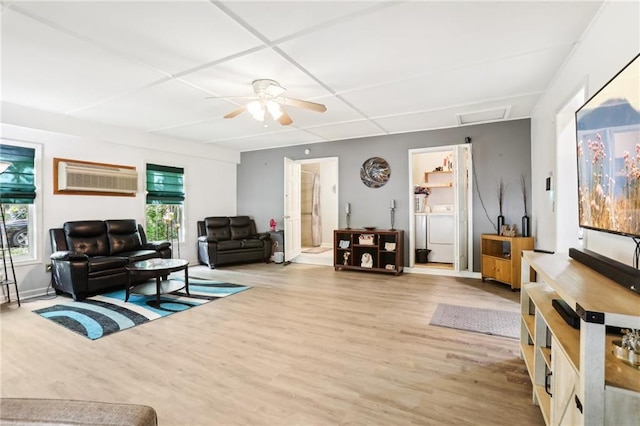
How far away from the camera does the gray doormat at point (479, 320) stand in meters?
2.94

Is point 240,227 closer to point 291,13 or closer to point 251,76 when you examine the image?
point 251,76

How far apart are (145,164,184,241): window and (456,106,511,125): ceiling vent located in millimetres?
5206

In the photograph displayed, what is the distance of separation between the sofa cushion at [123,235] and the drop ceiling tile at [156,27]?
315 centimetres

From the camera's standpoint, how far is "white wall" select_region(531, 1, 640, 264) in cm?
173

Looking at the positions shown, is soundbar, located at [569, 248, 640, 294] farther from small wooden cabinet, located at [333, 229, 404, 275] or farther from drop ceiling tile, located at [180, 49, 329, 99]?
small wooden cabinet, located at [333, 229, 404, 275]

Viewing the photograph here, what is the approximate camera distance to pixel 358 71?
9.85 feet

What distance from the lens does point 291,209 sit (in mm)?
6332

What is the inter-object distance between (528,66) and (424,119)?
1834 millimetres

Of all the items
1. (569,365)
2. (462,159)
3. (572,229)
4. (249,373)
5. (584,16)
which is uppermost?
(584,16)

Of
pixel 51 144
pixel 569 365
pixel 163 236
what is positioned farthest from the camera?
pixel 163 236

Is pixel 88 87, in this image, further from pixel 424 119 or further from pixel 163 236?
pixel 424 119

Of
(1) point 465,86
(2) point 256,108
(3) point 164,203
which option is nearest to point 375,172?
(1) point 465,86

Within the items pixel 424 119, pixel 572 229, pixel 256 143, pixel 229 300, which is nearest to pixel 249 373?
pixel 229 300

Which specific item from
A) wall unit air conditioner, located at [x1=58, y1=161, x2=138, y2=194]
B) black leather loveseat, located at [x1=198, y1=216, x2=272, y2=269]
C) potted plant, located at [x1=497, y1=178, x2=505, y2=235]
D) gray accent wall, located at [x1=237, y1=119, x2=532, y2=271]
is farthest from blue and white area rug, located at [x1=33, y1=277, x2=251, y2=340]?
potted plant, located at [x1=497, y1=178, x2=505, y2=235]
